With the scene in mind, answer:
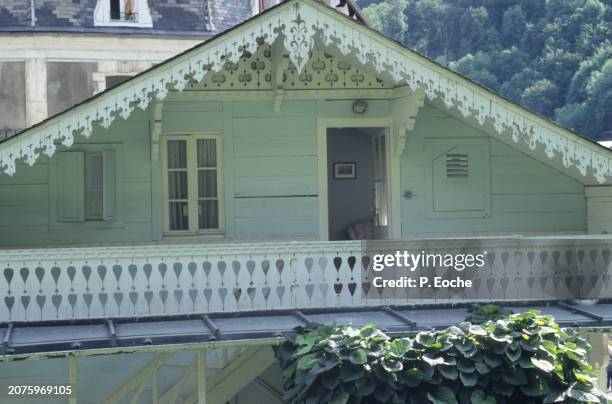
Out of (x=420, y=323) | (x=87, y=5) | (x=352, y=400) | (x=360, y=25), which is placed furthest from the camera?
(x=87, y=5)

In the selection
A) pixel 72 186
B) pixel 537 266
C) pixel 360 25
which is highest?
pixel 360 25

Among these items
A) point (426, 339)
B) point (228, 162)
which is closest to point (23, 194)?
point (228, 162)

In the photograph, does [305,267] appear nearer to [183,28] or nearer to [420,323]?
[420,323]

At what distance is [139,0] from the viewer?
25672 millimetres

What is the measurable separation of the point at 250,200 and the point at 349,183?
3.09 meters

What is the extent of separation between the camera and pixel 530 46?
93500mm

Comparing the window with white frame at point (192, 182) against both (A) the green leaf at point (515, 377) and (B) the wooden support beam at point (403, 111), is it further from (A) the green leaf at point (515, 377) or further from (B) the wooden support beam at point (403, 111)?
(A) the green leaf at point (515, 377)

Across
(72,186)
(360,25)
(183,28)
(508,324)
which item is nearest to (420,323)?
(508,324)

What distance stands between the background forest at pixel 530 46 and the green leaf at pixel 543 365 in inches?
2732

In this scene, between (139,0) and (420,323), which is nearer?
(420,323)

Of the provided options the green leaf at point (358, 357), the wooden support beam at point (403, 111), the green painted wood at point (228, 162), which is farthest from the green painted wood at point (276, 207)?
the green leaf at point (358, 357)

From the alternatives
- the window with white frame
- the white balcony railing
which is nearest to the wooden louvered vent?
the white balcony railing

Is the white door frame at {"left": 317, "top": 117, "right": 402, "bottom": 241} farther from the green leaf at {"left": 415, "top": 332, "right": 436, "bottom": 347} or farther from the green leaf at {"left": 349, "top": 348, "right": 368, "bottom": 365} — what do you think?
the green leaf at {"left": 349, "top": 348, "right": 368, "bottom": 365}

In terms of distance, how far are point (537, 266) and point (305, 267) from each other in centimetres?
303
